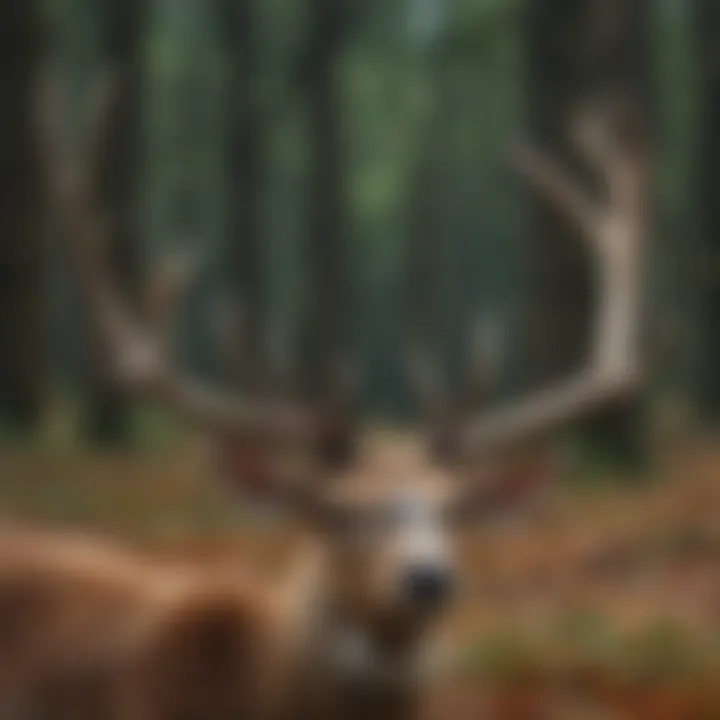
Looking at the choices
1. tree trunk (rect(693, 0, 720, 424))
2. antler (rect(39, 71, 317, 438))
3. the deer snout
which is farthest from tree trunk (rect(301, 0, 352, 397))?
tree trunk (rect(693, 0, 720, 424))

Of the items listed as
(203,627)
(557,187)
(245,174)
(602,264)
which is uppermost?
(245,174)

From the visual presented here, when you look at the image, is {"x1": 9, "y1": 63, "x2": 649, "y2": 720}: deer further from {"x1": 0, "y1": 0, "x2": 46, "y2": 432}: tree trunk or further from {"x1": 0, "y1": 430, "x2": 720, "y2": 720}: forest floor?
{"x1": 0, "y1": 0, "x2": 46, "y2": 432}: tree trunk

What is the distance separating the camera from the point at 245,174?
218cm

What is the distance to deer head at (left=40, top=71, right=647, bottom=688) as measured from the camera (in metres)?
1.70

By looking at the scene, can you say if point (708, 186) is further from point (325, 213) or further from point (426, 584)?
point (426, 584)

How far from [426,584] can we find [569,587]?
0.45 meters

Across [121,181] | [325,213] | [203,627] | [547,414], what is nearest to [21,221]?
[121,181]

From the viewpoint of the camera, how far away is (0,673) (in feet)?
6.38

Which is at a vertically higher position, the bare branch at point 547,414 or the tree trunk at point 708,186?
the tree trunk at point 708,186

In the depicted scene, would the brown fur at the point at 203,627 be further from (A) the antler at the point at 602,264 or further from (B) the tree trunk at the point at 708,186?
(B) the tree trunk at the point at 708,186

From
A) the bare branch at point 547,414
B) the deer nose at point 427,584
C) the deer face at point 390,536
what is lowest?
the deer nose at point 427,584

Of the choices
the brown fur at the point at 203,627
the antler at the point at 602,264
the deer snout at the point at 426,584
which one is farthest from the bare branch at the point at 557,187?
the deer snout at the point at 426,584

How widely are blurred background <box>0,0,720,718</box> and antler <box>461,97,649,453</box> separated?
32 millimetres

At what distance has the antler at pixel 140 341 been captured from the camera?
1773 mm
